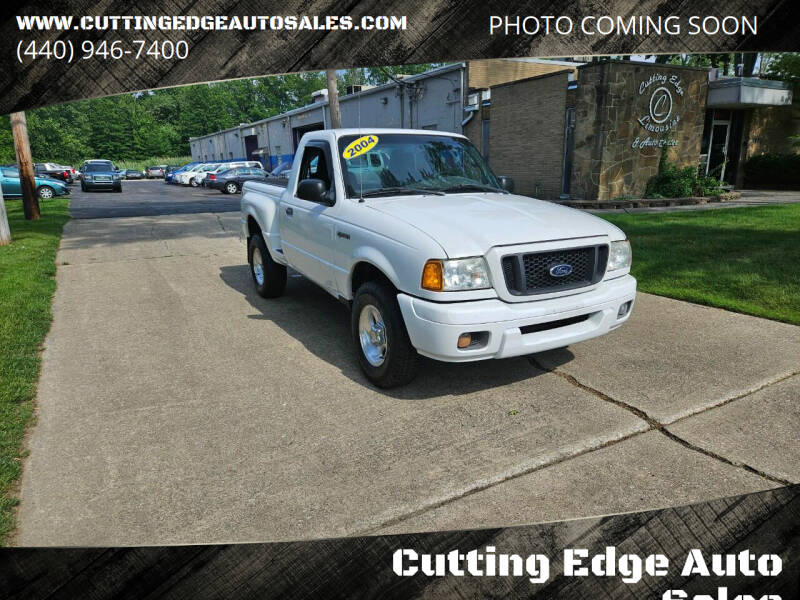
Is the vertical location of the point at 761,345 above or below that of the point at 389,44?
below

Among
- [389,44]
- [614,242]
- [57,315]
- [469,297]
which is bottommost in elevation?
[57,315]

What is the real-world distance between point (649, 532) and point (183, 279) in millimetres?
7933

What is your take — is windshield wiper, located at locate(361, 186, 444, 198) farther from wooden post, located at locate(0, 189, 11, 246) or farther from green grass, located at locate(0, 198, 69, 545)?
wooden post, located at locate(0, 189, 11, 246)

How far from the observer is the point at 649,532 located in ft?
3.84

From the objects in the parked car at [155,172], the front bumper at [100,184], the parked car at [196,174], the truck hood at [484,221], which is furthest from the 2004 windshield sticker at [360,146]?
the parked car at [155,172]

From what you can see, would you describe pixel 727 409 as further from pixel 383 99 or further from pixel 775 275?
pixel 383 99

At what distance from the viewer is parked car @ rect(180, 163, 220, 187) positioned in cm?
3857

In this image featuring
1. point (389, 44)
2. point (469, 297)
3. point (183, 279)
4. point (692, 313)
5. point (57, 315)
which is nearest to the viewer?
point (389, 44)

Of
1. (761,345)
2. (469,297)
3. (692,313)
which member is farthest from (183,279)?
(761,345)

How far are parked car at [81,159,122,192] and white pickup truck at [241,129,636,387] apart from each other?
32.7m

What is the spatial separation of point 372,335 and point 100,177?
1362 inches

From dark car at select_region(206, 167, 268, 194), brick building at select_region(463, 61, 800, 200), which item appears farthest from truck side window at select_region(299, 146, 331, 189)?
dark car at select_region(206, 167, 268, 194)

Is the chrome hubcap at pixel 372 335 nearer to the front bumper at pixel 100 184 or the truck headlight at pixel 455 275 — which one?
the truck headlight at pixel 455 275

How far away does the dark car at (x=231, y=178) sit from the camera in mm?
30453
